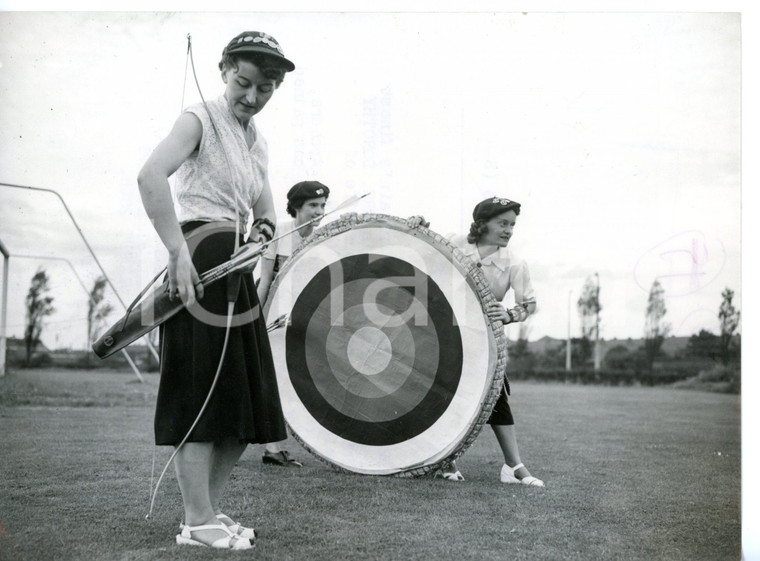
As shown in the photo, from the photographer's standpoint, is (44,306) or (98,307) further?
(98,307)

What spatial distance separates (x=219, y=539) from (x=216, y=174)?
3.16 ft

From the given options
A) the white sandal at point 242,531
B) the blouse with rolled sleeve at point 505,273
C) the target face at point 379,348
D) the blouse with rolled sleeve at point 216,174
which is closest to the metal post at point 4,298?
the target face at point 379,348

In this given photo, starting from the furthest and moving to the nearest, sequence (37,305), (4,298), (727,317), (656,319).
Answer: (656,319) < (37,305) < (4,298) < (727,317)

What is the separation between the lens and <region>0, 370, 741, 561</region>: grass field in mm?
2002

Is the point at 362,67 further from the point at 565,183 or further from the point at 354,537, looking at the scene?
the point at 354,537

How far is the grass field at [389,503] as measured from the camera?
200cm

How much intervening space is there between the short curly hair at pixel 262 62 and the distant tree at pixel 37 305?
1.45m

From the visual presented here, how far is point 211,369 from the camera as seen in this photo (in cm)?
196

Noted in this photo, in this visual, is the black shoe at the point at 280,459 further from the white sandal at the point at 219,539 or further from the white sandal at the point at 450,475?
the white sandal at the point at 219,539

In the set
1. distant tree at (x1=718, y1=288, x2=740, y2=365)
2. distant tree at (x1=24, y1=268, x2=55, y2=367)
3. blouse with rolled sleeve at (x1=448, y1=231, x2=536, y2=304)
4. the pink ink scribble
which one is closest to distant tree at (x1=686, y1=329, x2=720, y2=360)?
distant tree at (x1=718, y1=288, x2=740, y2=365)

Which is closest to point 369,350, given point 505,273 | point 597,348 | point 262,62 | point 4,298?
point 505,273

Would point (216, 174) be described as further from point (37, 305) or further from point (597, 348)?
point (597, 348)

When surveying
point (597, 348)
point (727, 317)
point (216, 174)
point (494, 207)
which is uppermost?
point (494, 207)

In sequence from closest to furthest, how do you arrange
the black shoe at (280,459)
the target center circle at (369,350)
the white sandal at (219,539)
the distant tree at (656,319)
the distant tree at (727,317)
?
1. the white sandal at (219,539)
2. the distant tree at (727,317)
3. the target center circle at (369,350)
4. the distant tree at (656,319)
5. the black shoe at (280,459)
